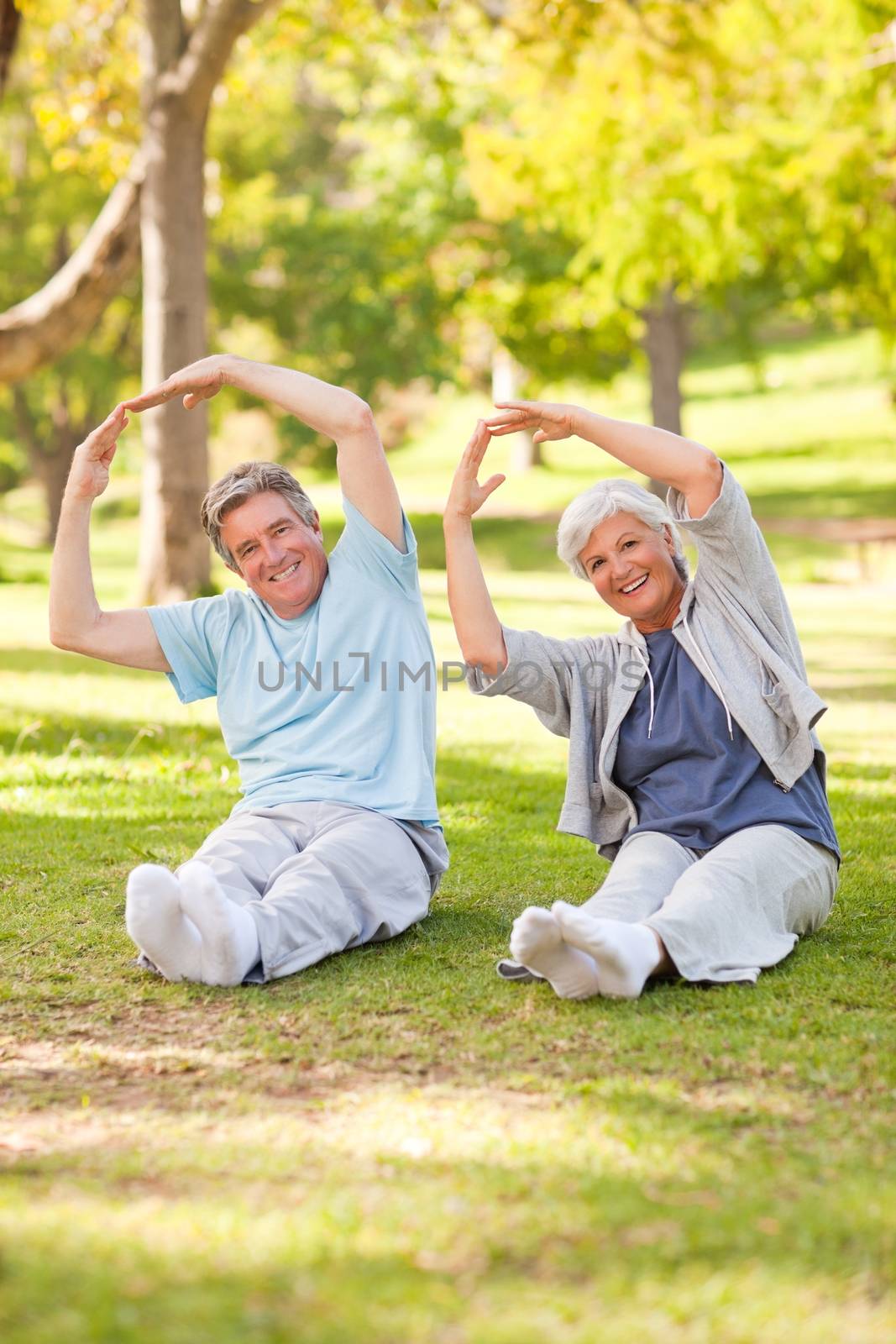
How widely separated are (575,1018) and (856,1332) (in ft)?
4.46

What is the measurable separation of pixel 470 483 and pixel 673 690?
0.77 metres

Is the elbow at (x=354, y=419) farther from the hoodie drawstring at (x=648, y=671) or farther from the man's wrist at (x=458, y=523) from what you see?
the hoodie drawstring at (x=648, y=671)

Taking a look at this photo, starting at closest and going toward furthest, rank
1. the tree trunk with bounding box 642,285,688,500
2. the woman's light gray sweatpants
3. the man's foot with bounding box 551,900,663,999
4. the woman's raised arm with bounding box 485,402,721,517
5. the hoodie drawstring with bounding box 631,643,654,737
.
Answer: the man's foot with bounding box 551,900,663,999
the woman's light gray sweatpants
the woman's raised arm with bounding box 485,402,721,517
the hoodie drawstring with bounding box 631,643,654,737
the tree trunk with bounding box 642,285,688,500

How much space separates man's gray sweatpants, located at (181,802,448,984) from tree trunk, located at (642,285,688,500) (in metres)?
20.8

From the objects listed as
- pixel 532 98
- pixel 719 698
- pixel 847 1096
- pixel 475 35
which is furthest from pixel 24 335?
pixel 847 1096

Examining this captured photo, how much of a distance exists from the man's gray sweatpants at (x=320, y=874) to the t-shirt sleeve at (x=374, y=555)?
648mm

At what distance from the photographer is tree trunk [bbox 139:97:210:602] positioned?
12.5 metres

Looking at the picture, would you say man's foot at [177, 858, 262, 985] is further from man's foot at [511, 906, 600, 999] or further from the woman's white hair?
the woman's white hair

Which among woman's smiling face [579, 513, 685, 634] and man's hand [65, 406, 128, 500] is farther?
man's hand [65, 406, 128, 500]

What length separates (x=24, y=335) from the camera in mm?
13203

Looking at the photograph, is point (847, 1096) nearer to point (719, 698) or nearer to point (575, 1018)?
point (575, 1018)

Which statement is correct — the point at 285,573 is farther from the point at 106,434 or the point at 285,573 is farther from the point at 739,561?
the point at 739,561

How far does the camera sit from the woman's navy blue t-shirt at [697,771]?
12.5ft

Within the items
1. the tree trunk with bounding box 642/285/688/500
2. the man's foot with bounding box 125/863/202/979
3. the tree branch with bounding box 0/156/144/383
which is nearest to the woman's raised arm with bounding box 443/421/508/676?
the man's foot with bounding box 125/863/202/979
